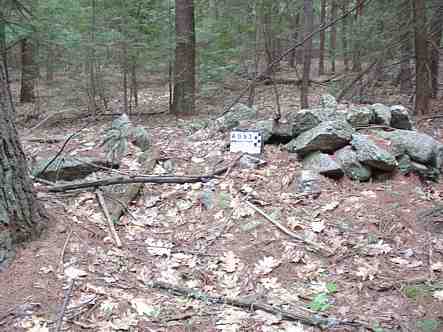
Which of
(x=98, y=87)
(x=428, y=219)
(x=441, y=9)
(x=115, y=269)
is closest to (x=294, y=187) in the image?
(x=428, y=219)

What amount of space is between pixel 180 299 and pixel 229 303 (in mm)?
359

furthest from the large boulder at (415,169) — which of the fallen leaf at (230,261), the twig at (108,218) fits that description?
the twig at (108,218)

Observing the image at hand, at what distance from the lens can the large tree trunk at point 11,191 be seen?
3.17 meters

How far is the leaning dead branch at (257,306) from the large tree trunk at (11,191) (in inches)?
42.6

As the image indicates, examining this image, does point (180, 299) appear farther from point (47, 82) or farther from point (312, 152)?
point (47, 82)

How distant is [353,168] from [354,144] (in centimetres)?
35

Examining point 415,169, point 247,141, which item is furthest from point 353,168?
point 247,141

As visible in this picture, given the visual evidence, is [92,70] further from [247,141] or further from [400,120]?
[400,120]

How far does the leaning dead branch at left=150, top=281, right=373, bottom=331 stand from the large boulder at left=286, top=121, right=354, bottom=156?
246 centimetres

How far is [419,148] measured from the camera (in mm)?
5156

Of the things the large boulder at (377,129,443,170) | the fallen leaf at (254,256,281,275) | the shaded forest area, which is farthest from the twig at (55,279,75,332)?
the large boulder at (377,129,443,170)

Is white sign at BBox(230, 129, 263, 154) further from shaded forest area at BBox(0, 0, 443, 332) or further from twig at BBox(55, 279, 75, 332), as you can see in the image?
twig at BBox(55, 279, 75, 332)

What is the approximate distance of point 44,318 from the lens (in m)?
2.82

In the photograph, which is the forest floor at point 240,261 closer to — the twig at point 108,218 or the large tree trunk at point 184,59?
the twig at point 108,218
